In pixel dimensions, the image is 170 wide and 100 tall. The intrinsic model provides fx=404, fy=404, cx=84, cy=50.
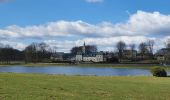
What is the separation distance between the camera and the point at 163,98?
57.2ft

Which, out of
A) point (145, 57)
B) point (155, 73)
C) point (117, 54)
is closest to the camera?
point (155, 73)

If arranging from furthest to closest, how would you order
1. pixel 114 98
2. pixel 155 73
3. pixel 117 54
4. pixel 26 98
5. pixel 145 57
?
pixel 117 54, pixel 145 57, pixel 155 73, pixel 114 98, pixel 26 98

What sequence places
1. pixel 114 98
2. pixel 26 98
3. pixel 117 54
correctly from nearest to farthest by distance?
pixel 26 98, pixel 114 98, pixel 117 54

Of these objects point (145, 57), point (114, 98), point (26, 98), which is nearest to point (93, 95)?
point (114, 98)

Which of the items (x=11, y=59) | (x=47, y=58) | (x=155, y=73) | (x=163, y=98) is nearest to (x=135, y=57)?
(x=47, y=58)

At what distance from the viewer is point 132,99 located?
16.6 m

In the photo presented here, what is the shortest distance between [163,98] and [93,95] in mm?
3037

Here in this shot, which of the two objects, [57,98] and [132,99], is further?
[132,99]

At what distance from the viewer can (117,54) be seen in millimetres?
189875

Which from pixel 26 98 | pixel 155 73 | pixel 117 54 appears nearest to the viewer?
pixel 26 98

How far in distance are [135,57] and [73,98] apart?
16796cm

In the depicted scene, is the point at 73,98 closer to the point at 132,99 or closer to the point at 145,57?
the point at 132,99

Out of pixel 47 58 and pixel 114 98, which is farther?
pixel 47 58

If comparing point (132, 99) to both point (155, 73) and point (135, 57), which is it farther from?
point (135, 57)
